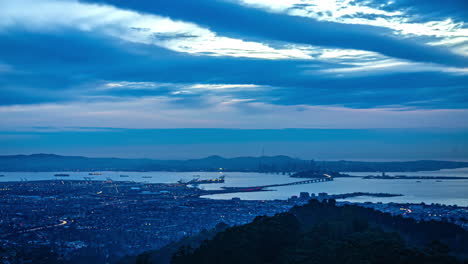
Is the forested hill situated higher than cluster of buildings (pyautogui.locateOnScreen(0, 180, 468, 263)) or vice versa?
the forested hill

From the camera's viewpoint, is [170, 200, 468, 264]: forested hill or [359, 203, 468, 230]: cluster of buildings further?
[359, 203, 468, 230]: cluster of buildings

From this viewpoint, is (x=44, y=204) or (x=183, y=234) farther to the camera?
(x=44, y=204)

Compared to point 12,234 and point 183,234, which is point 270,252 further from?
point 12,234

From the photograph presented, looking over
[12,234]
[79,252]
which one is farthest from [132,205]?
[79,252]

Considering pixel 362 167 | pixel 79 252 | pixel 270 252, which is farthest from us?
pixel 362 167

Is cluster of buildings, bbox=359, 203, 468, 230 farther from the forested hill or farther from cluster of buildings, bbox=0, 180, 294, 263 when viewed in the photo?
cluster of buildings, bbox=0, 180, 294, 263

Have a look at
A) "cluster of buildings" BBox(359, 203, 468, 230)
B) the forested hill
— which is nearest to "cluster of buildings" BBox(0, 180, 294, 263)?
the forested hill

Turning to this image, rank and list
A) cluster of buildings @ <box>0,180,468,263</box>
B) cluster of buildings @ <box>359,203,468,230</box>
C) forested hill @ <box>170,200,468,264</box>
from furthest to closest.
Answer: cluster of buildings @ <box>359,203,468,230</box> < cluster of buildings @ <box>0,180,468,263</box> < forested hill @ <box>170,200,468,264</box>

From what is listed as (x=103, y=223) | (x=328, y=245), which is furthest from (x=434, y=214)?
(x=103, y=223)
